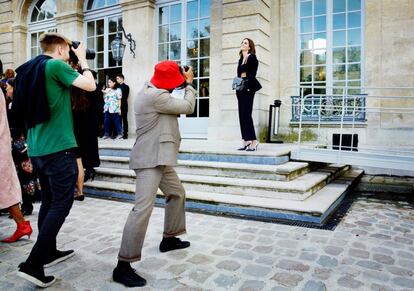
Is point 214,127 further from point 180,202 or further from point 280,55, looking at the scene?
point 180,202

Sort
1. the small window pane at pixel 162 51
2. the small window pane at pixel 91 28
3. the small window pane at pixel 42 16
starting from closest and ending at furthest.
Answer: the small window pane at pixel 162 51 < the small window pane at pixel 91 28 < the small window pane at pixel 42 16

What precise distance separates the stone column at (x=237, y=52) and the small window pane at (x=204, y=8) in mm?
704

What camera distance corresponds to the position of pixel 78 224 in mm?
4047

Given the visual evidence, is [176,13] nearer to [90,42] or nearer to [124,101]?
[124,101]

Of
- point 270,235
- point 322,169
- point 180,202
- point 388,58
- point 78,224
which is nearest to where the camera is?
point 180,202

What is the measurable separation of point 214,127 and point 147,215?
5891mm

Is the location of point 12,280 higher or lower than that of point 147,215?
lower

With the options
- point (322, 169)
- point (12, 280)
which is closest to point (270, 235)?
point (12, 280)

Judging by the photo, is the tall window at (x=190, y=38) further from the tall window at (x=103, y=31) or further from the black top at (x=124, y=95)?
the tall window at (x=103, y=31)

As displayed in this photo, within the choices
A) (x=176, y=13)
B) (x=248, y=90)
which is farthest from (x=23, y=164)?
(x=176, y=13)

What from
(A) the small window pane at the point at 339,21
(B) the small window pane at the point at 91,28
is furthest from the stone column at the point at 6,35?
(A) the small window pane at the point at 339,21

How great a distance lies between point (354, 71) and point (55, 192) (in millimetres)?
7029

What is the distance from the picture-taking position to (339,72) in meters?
7.87

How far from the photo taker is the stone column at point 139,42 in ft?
30.8
